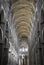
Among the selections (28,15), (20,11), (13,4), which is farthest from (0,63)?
(28,15)

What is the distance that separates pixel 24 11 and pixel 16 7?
13.5ft

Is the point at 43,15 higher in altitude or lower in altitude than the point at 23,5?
lower

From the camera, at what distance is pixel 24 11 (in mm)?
40188

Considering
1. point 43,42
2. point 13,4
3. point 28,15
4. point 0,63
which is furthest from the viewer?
point 28,15

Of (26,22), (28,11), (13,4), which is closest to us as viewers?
(13,4)

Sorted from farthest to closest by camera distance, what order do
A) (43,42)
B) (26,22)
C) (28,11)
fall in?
(26,22)
(28,11)
(43,42)

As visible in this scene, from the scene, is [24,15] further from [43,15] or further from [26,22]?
[43,15]

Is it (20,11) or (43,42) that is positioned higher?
(20,11)

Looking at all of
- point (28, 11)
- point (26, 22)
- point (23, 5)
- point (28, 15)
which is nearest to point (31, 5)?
point (23, 5)

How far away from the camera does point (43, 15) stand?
2167 centimetres

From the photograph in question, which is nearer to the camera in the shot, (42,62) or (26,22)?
(42,62)

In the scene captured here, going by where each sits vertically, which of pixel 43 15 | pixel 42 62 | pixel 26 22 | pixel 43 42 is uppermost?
pixel 26 22

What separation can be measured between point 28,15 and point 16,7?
22.1 feet

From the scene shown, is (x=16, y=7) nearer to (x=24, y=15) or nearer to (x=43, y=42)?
(x=24, y=15)
